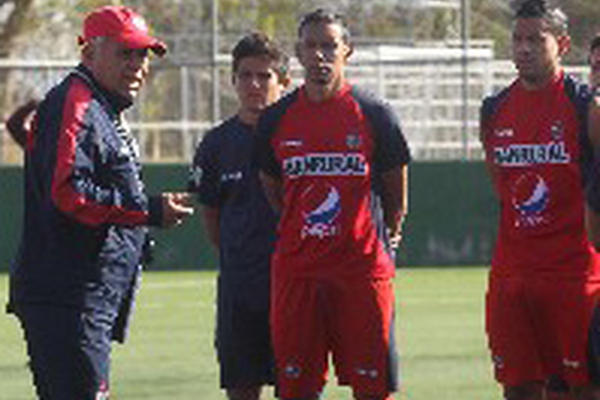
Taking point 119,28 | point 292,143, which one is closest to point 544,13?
point 292,143

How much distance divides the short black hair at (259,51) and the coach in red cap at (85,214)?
83.9 inches

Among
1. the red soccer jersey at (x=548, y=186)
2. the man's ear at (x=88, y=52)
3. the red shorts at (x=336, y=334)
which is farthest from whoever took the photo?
the red shorts at (x=336, y=334)

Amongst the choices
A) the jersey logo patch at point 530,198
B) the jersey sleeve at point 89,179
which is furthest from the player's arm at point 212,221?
the jersey sleeve at point 89,179

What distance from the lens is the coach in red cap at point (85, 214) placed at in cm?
926

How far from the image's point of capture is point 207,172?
12023 mm

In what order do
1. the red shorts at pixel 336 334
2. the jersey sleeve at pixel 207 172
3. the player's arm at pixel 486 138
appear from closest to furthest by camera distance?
the red shorts at pixel 336 334, the player's arm at pixel 486 138, the jersey sleeve at pixel 207 172

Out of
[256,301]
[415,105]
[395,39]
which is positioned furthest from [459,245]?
[256,301]

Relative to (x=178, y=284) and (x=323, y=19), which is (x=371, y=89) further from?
(x=323, y=19)

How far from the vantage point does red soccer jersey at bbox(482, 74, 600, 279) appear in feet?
35.1

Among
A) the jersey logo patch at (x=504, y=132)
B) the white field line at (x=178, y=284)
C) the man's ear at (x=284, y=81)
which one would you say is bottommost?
the white field line at (x=178, y=284)

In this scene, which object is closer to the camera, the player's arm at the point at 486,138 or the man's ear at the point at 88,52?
the man's ear at the point at 88,52

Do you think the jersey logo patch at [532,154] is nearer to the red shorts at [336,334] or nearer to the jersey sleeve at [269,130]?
the red shorts at [336,334]

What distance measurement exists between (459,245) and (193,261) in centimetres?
295

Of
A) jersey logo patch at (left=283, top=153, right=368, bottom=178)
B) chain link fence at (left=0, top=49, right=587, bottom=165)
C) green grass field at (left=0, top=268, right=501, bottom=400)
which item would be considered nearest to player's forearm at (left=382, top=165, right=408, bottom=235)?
jersey logo patch at (left=283, top=153, right=368, bottom=178)
